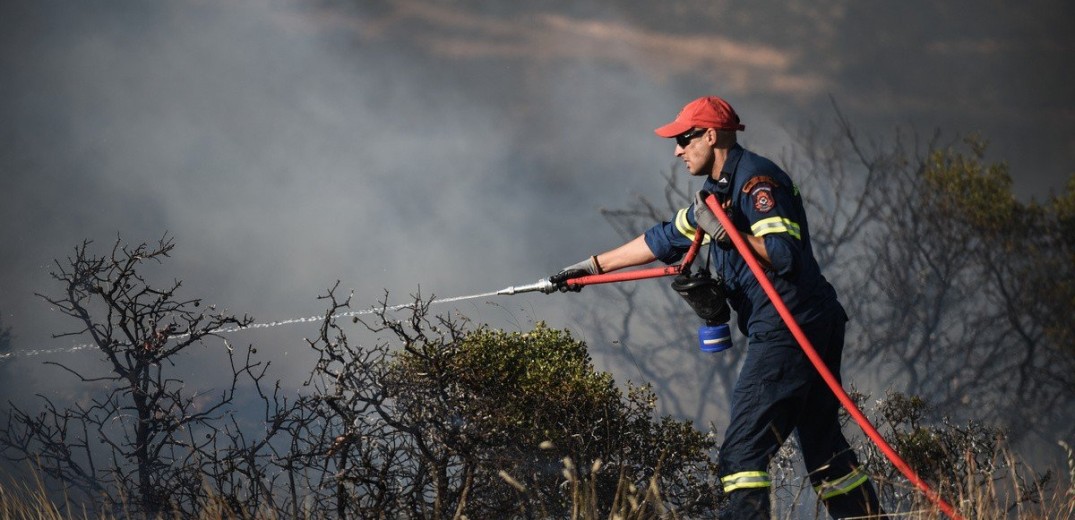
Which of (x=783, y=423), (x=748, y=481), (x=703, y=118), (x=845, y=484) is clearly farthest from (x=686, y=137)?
(x=845, y=484)

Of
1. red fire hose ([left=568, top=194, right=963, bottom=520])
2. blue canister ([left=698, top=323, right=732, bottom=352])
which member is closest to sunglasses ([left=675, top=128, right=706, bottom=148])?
red fire hose ([left=568, top=194, right=963, bottom=520])

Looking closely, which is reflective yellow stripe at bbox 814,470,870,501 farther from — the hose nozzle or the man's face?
the hose nozzle

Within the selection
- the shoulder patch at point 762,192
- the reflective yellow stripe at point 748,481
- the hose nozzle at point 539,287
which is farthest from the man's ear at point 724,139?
the reflective yellow stripe at point 748,481

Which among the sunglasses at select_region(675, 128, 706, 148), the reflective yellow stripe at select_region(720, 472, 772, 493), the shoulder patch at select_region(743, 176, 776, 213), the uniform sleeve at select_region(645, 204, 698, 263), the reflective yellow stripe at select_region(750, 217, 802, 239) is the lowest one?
the reflective yellow stripe at select_region(720, 472, 772, 493)

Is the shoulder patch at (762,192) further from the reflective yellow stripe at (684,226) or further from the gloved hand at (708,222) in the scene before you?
the reflective yellow stripe at (684,226)

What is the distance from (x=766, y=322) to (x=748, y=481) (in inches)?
21.7

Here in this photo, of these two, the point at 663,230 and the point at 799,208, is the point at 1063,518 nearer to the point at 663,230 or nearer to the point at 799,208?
the point at 799,208

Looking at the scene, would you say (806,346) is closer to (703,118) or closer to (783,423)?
(783,423)

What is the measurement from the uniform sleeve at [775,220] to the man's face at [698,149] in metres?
0.26

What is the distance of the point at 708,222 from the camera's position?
144 inches

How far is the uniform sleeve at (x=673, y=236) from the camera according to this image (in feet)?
13.2

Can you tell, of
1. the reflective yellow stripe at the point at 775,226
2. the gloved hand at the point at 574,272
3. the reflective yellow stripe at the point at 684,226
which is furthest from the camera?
the gloved hand at the point at 574,272

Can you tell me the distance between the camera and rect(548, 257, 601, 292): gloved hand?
4375 mm

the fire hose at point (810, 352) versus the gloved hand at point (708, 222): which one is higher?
the gloved hand at point (708, 222)
